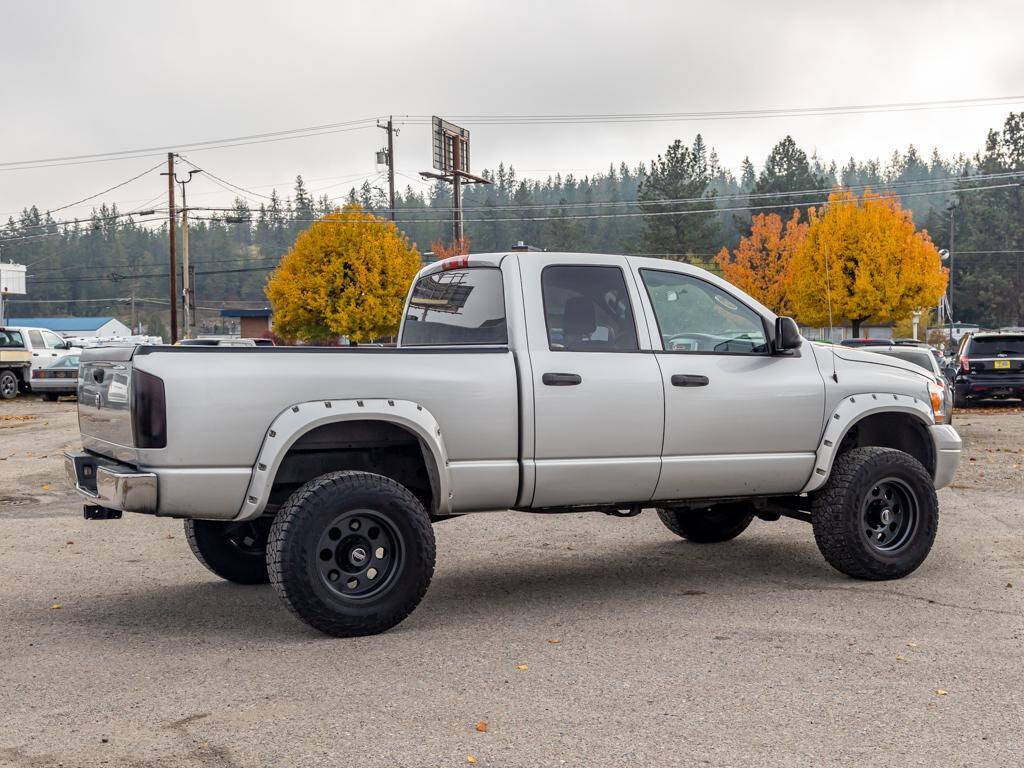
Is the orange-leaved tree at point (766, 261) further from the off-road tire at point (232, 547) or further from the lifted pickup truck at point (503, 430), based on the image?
the off-road tire at point (232, 547)

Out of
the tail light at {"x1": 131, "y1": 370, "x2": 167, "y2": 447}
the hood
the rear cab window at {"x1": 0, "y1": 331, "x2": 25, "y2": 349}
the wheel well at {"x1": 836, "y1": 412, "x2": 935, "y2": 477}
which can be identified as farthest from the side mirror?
the rear cab window at {"x1": 0, "y1": 331, "x2": 25, "y2": 349}

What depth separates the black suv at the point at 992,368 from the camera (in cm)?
2461

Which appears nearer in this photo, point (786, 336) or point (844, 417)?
point (786, 336)

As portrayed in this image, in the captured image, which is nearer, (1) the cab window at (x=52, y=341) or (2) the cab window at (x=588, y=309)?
(2) the cab window at (x=588, y=309)

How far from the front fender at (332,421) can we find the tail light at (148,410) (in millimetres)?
511

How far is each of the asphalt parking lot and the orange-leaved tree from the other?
6134cm

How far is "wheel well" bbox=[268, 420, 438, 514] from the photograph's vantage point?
614 cm

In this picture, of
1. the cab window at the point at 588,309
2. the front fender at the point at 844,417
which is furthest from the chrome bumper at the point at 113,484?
the front fender at the point at 844,417

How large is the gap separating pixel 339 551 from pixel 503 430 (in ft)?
3.68

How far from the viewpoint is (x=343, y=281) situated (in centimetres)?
5209

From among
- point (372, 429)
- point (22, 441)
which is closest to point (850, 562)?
point (372, 429)

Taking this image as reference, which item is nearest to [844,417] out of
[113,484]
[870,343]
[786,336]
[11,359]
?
[786,336]

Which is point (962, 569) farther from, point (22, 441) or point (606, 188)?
point (606, 188)

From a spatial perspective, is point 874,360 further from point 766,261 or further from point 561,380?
point 766,261
